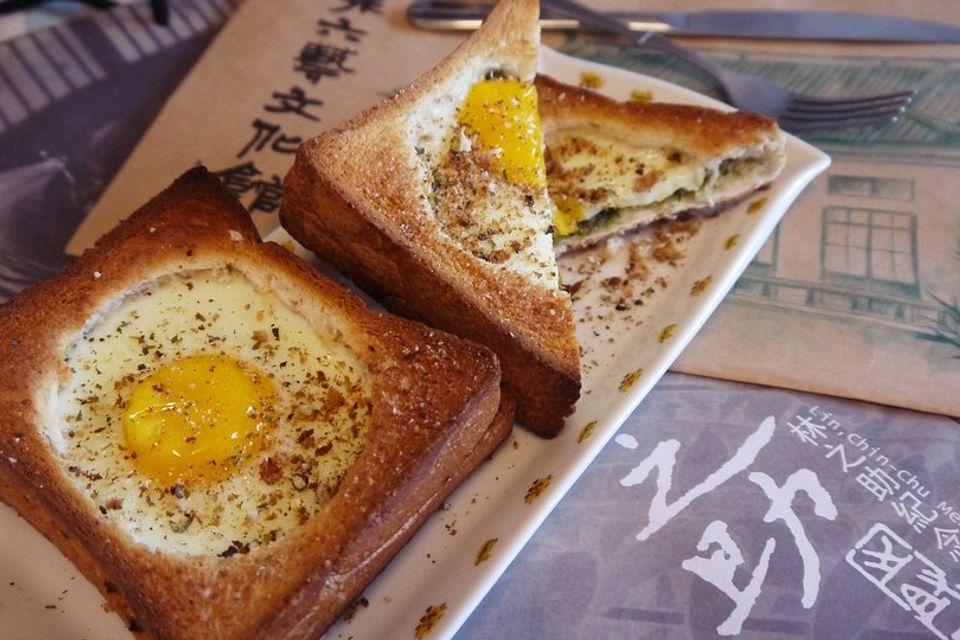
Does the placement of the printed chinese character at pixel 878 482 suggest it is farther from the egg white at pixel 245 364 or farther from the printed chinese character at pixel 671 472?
the egg white at pixel 245 364

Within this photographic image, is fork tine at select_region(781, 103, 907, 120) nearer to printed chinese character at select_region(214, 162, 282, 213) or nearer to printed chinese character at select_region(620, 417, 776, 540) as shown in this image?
printed chinese character at select_region(620, 417, 776, 540)

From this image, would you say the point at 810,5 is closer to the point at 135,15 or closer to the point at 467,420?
the point at 467,420

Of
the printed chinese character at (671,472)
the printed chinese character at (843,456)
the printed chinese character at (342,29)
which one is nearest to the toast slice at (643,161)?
the printed chinese character at (671,472)

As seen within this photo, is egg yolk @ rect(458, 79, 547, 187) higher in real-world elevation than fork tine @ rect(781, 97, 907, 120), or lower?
higher

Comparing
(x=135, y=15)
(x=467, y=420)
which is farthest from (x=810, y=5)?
(x=135, y=15)

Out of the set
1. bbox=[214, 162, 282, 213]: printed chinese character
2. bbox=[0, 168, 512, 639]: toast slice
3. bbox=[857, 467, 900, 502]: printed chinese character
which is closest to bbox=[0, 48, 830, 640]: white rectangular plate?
bbox=[0, 168, 512, 639]: toast slice

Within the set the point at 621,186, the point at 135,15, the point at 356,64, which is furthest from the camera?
the point at 135,15
